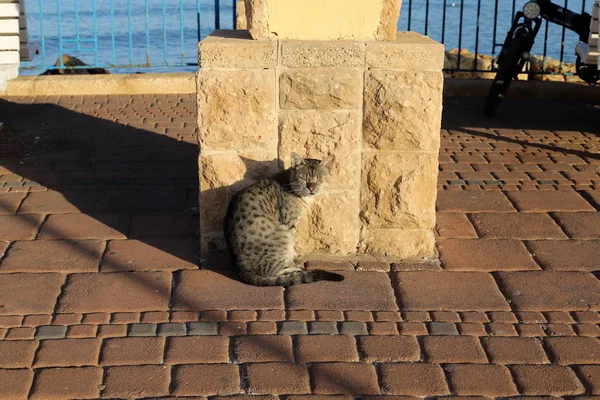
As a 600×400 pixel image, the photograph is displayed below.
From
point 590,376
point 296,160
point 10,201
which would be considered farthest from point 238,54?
point 590,376

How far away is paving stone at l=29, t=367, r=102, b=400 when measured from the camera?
3.39 meters

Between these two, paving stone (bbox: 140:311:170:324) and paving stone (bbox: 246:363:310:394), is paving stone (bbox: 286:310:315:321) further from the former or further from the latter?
paving stone (bbox: 140:311:170:324)

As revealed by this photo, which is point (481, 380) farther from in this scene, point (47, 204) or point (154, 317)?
point (47, 204)

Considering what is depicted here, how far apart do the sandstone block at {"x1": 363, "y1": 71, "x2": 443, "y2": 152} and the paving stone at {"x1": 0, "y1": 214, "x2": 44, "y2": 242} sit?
223 centimetres

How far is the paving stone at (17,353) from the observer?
11.9 feet

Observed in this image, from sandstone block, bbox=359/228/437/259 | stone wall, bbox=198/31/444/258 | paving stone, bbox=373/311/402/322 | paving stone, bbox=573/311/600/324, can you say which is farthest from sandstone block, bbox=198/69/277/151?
paving stone, bbox=573/311/600/324

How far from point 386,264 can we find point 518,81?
534 cm

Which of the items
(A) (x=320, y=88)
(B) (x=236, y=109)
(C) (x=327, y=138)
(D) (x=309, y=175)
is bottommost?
(D) (x=309, y=175)

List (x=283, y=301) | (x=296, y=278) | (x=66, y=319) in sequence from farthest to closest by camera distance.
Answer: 1. (x=296, y=278)
2. (x=283, y=301)
3. (x=66, y=319)

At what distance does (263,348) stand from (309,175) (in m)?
1.13

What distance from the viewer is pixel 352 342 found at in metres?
3.83

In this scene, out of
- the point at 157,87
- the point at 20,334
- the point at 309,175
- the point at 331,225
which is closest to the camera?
the point at 20,334

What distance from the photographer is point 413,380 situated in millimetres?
3521

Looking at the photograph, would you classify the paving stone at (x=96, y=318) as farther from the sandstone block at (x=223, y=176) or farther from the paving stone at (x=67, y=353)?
the sandstone block at (x=223, y=176)
